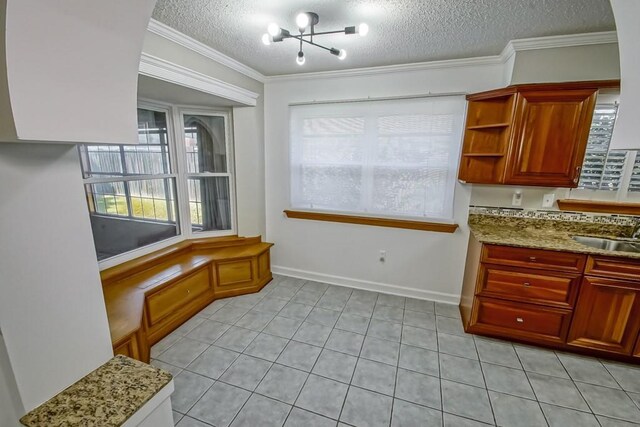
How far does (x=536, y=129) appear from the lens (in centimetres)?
215

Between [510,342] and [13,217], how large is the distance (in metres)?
3.14

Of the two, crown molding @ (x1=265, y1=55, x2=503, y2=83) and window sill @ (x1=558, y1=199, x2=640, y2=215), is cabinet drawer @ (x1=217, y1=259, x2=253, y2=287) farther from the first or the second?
window sill @ (x1=558, y1=199, x2=640, y2=215)

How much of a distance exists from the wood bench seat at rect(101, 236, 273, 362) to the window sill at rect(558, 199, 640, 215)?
297 centimetres

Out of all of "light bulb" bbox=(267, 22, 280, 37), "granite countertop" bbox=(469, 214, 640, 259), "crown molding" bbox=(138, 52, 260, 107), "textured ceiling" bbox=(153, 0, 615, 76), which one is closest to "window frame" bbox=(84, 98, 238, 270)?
"crown molding" bbox=(138, 52, 260, 107)

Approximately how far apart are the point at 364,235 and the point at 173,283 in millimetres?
1972

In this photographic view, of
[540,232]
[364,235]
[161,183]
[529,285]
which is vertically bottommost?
[529,285]

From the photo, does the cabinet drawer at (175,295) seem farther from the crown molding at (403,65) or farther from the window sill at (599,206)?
the window sill at (599,206)

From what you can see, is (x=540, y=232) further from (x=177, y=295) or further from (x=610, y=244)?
(x=177, y=295)

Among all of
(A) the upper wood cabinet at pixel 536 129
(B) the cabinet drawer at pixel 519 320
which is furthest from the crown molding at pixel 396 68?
(B) the cabinet drawer at pixel 519 320

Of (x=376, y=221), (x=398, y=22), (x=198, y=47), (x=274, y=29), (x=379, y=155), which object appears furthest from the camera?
(x=376, y=221)

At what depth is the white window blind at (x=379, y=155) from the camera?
8.69 feet

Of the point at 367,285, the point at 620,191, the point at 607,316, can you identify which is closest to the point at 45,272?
the point at 367,285

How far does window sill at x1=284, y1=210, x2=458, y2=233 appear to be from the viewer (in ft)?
9.12

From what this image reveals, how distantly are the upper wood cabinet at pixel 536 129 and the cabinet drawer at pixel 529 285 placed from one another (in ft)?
2.37
